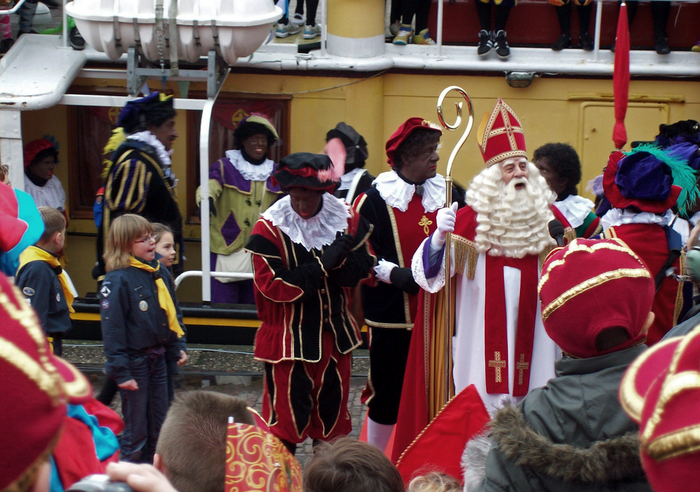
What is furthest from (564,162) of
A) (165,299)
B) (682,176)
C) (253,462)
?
(253,462)

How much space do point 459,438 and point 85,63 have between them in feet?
16.8

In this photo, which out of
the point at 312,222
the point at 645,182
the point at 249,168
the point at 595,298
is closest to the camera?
the point at 595,298

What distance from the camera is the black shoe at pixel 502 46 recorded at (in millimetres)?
6961

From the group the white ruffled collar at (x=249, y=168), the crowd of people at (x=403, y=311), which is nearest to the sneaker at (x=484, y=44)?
the crowd of people at (x=403, y=311)

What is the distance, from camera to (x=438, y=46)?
22.7 feet

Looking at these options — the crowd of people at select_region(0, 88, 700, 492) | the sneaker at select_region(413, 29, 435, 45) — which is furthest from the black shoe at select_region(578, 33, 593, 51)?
the crowd of people at select_region(0, 88, 700, 492)

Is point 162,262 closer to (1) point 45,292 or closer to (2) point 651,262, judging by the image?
(1) point 45,292

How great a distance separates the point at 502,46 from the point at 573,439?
569cm

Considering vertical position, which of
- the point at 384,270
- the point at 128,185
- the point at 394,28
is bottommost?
the point at 384,270

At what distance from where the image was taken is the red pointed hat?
3.68 m

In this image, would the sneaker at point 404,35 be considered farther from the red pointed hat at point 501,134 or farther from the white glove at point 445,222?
the white glove at point 445,222

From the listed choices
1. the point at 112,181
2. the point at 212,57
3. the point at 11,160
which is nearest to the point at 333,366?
the point at 112,181

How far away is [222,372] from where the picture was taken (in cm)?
A: 586

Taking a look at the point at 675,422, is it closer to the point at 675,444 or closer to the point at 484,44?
the point at 675,444
